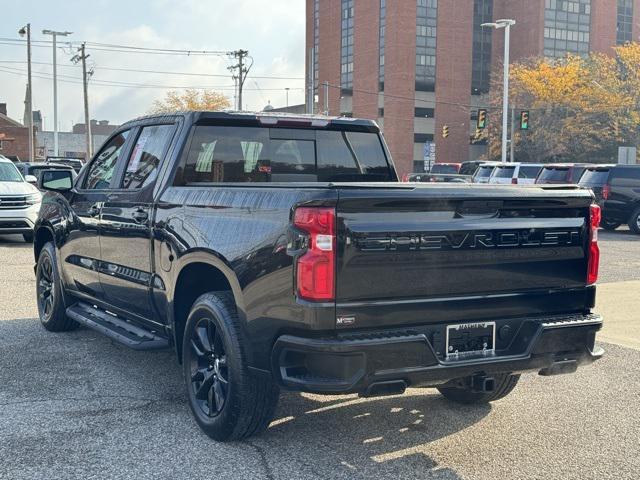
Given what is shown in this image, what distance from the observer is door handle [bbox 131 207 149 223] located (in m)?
5.32

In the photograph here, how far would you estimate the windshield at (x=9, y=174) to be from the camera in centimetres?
1610

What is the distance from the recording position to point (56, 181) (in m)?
6.81

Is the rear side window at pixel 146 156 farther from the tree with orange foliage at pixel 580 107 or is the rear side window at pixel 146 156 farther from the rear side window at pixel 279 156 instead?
the tree with orange foliage at pixel 580 107

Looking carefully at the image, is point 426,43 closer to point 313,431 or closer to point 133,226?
point 133,226

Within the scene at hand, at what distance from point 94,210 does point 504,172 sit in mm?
22814

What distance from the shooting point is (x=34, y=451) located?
4297 millimetres

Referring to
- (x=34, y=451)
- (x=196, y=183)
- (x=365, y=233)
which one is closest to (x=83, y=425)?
(x=34, y=451)

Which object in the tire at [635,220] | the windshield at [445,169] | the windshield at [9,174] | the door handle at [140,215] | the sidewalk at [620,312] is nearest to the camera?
the door handle at [140,215]

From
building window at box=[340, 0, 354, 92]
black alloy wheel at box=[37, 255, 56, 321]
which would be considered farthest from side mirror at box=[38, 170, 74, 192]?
building window at box=[340, 0, 354, 92]

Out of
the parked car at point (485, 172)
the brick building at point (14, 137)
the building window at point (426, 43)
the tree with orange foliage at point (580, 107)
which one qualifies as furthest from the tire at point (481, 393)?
the brick building at point (14, 137)

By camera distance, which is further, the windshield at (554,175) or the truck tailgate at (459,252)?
the windshield at (554,175)

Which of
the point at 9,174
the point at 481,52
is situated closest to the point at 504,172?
the point at 9,174

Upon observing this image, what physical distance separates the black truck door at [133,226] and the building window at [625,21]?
85239 mm

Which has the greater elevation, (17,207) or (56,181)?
(56,181)
